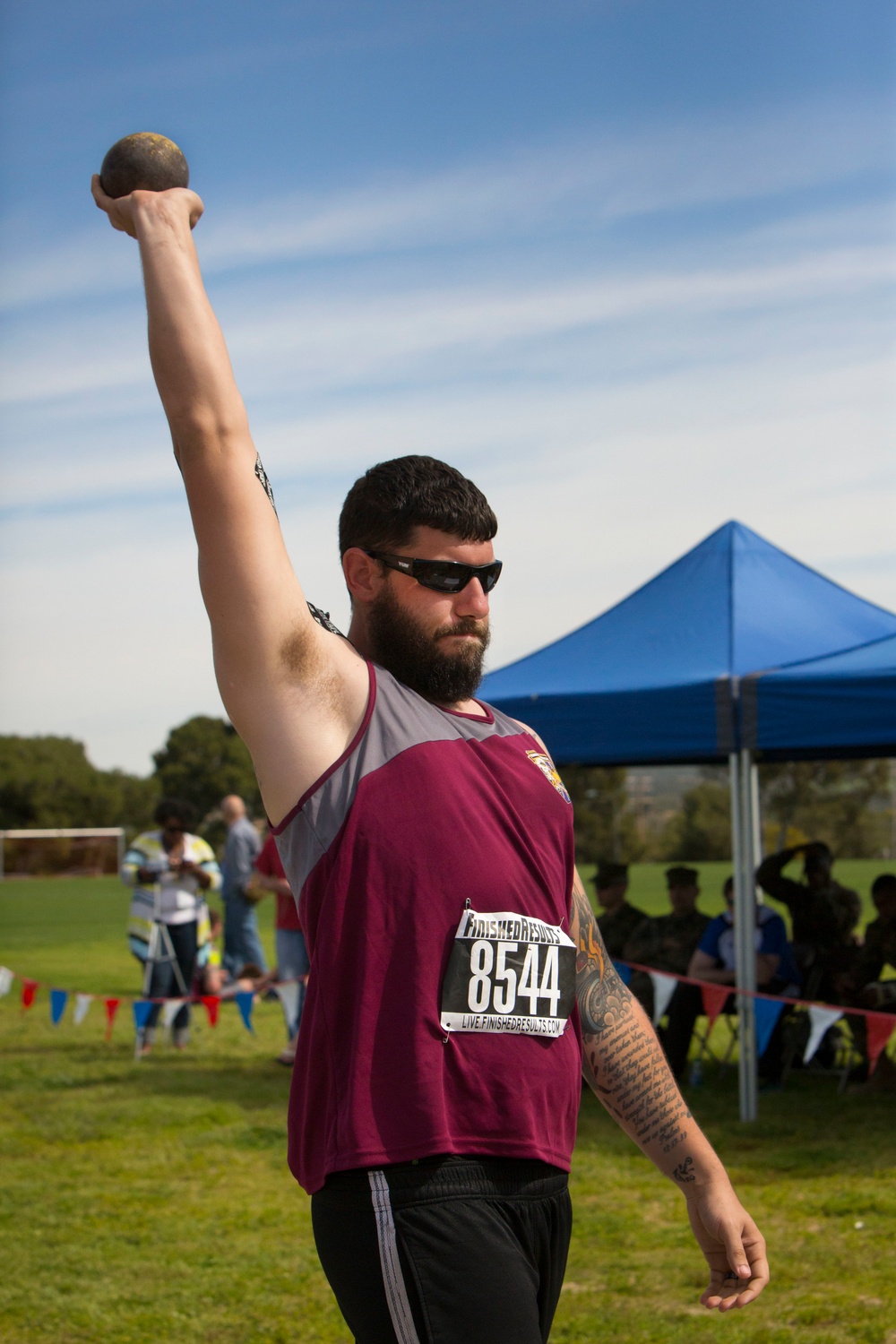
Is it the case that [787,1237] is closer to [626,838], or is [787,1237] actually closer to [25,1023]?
[25,1023]

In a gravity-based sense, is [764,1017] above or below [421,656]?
below

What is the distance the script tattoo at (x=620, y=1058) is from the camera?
6.90 ft

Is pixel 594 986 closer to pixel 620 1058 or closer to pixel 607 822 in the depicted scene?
pixel 620 1058

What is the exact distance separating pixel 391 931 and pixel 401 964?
46 millimetres

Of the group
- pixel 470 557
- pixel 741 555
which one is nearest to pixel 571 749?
pixel 741 555

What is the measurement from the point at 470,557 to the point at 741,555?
720cm

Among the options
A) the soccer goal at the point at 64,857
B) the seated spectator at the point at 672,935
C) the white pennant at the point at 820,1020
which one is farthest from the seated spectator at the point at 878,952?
the soccer goal at the point at 64,857

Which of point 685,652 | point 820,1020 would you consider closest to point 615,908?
point 685,652

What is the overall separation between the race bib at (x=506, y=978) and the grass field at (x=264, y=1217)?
2.75m

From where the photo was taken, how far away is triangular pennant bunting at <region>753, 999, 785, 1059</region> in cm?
675

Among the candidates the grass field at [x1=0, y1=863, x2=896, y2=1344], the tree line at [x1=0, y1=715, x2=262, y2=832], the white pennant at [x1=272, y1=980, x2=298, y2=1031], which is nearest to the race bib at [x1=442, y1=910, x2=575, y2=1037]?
the grass field at [x1=0, y1=863, x2=896, y2=1344]

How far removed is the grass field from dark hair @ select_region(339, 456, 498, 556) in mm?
3130

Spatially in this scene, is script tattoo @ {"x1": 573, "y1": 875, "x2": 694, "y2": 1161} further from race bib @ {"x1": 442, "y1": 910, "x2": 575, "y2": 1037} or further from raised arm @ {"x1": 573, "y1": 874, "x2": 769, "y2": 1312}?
race bib @ {"x1": 442, "y1": 910, "x2": 575, "y2": 1037}

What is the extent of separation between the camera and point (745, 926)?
7117 millimetres
